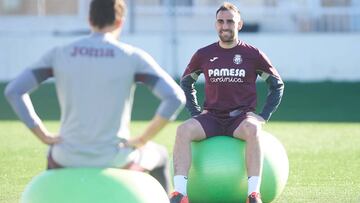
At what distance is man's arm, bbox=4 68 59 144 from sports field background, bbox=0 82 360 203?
91.5 inches

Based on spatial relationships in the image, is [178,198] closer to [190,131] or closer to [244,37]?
[190,131]

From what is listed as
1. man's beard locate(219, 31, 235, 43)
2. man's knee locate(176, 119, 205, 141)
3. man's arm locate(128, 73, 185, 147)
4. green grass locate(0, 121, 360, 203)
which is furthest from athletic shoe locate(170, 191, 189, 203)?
man's arm locate(128, 73, 185, 147)

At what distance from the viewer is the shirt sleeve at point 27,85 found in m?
6.75

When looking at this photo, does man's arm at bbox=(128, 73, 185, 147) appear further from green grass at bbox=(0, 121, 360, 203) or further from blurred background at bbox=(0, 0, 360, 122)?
blurred background at bbox=(0, 0, 360, 122)

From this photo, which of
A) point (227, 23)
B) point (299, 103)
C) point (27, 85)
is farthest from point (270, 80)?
point (299, 103)

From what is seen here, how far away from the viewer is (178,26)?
23734 millimetres

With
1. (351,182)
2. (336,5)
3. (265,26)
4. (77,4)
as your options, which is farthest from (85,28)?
(351,182)

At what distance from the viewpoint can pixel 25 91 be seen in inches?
266

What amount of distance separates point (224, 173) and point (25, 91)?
223 centimetres

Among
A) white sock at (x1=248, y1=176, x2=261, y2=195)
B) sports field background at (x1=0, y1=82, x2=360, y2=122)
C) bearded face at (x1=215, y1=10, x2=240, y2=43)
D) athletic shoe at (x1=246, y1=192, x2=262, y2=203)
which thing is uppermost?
bearded face at (x1=215, y1=10, x2=240, y2=43)

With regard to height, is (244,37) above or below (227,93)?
below

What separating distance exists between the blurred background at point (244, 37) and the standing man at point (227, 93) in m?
8.74

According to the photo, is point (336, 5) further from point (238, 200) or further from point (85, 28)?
point (238, 200)

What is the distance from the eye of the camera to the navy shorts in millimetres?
8750
